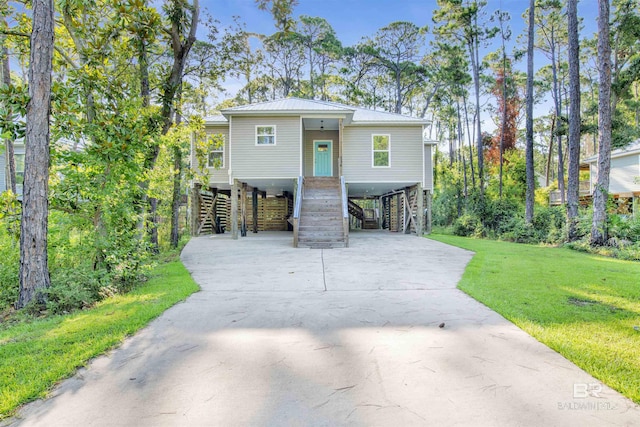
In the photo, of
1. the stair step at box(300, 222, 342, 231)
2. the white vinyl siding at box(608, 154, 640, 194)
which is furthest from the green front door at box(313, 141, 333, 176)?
the white vinyl siding at box(608, 154, 640, 194)

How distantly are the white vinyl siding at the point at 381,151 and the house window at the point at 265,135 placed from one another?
4.23 meters

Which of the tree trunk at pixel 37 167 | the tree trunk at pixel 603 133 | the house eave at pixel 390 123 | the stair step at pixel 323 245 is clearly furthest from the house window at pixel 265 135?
the tree trunk at pixel 603 133

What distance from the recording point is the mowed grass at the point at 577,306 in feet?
8.95

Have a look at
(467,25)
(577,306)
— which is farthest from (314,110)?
(467,25)

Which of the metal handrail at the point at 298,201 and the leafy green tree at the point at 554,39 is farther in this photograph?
the leafy green tree at the point at 554,39

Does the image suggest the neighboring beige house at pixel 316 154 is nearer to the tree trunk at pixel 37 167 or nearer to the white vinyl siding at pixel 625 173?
the tree trunk at pixel 37 167

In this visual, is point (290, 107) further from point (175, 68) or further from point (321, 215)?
point (175, 68)

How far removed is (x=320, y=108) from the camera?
13789 mm

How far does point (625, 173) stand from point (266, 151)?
22922mm

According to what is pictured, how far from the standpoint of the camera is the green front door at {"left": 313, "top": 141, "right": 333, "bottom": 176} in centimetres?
1661

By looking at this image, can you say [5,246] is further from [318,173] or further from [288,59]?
[288,59]

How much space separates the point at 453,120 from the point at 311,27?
1545cm

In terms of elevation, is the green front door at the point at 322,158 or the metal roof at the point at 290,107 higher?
the metal roof at the point at 290,107

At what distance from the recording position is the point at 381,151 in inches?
580
